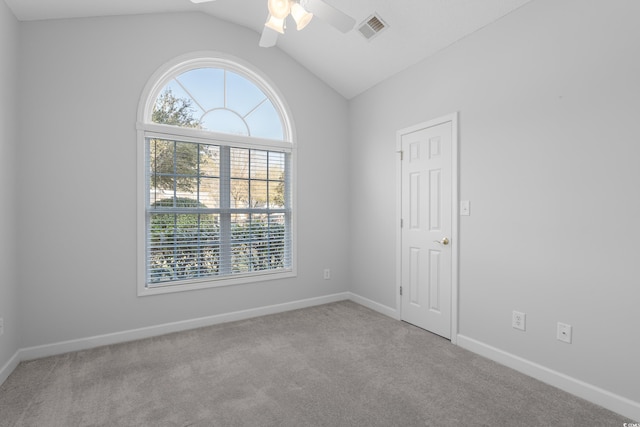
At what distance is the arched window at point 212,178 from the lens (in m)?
3.05

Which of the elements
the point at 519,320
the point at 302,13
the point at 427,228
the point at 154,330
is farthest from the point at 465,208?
the point at 154,330

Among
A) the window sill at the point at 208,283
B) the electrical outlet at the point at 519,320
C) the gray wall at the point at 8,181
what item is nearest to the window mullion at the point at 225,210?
the window sill at the point at 208,283

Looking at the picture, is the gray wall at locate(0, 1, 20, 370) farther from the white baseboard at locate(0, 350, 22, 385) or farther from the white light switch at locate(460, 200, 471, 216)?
the white light switch at locate(460, 200, 471, 216)

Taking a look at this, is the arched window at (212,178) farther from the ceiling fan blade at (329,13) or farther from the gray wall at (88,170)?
the ceiling fan blade at (329,13)

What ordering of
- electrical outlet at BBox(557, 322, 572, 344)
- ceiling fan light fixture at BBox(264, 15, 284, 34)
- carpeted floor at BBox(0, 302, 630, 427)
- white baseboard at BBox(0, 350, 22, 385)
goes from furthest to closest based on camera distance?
white baseboard at BBox(0, 350, 22, 385), electrical outlet at BBox(557, 322, 572, 344), ceiling fan light fixture at BBox(264, 15, 284, 34), carpeted floor at BBox(0, 302, 630, 427)

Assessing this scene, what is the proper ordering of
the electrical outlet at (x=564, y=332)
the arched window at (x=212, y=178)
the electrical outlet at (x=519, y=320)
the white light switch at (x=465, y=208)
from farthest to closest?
the arched window at (x=212, y=178) → the white light switch at (x=465, y=208) → the electrical outlet at (x=519, y=320) → the electrical outlet at (x=564, y=332)

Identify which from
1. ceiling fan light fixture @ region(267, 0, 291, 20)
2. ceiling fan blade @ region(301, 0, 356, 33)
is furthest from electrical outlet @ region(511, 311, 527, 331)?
ceiling fan light fixture @ region(267, 0, 291, 20)

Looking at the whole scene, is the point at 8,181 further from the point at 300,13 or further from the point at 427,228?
the point at 427,228

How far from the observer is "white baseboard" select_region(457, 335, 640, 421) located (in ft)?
5.96

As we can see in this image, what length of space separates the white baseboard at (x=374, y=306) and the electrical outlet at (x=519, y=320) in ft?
4.09

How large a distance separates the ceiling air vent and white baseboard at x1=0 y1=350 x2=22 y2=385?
152 inches

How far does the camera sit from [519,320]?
92.1 inches

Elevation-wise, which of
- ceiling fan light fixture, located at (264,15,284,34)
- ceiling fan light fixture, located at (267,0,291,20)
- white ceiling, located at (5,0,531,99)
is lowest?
ceiling fan light fixture, located at (264,15,284,34)

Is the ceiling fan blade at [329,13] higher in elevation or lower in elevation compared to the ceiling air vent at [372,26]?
lower
